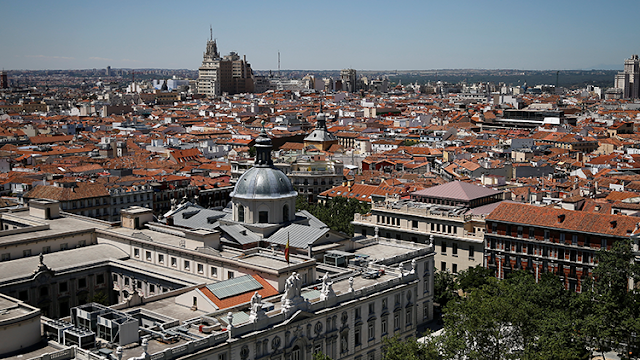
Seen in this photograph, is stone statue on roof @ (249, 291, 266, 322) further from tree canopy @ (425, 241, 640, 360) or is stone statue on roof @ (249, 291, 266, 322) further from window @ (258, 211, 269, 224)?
window @ (258, 211, 269, 224)

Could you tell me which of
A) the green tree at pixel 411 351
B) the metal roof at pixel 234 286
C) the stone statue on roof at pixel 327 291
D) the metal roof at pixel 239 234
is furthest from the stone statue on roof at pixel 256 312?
the metal roof at pixel 239 234

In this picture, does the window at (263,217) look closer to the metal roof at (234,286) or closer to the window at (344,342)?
the metal roof at (234,286)

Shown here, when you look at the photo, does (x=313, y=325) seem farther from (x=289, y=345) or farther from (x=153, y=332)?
(x=153, y=332)

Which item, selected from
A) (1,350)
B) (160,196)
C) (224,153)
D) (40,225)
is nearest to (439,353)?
(1,350)

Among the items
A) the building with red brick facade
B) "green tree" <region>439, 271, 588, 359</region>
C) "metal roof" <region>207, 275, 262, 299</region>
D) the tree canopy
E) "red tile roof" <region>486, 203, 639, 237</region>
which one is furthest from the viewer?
the building with red brick facade

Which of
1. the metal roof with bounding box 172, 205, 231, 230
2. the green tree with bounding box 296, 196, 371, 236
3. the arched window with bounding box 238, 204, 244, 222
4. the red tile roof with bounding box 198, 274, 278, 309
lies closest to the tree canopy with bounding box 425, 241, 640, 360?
the red tile roof with bounding box 198, 274, 278, 309

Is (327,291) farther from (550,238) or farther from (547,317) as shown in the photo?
(550,238)
